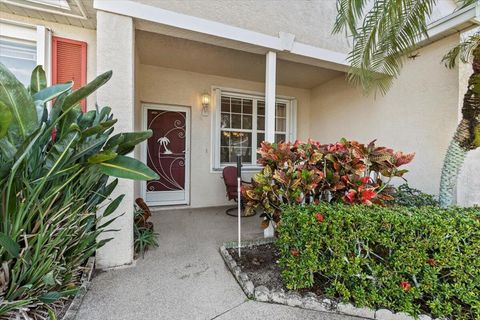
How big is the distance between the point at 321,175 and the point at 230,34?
2.41 metres

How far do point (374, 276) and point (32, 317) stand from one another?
282 centimetres

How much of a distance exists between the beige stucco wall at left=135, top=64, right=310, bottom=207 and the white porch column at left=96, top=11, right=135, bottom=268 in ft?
6.97

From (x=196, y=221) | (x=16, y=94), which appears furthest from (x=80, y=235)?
(x=196, y=221)

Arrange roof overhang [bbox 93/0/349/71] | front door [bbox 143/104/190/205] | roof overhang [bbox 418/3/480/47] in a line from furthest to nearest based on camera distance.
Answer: front door [bbox 143/104/190/205], roof overhang [bbox 418/3/480/47], roof overhang [bbox 93/0/349/71]

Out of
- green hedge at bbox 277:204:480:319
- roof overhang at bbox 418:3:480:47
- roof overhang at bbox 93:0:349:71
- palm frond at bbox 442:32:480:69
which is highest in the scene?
roof overhang at bbox 418:3:480:47

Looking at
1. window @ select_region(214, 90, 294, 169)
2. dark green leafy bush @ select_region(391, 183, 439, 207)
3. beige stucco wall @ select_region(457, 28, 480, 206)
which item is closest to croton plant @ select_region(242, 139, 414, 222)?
dark green leafy bush @ select_region(391, 183, 439, 207)

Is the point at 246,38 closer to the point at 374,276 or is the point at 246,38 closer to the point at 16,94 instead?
the point at 16,94

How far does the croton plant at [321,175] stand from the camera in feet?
8.21

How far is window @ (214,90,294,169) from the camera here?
5.47 meters

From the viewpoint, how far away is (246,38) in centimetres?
336

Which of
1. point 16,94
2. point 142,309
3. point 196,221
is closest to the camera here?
point 16,94

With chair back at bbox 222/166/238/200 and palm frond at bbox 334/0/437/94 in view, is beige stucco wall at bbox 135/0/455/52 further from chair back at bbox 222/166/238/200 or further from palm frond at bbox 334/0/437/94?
chair back at bbox 222/166/238/200

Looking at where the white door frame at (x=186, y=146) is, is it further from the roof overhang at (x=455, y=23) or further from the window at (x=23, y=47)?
the roof overhang at (x=455, y=23)

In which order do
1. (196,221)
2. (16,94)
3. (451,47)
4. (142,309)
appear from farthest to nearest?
(196,221)
(451,47)
(142,309)
(16,94)
